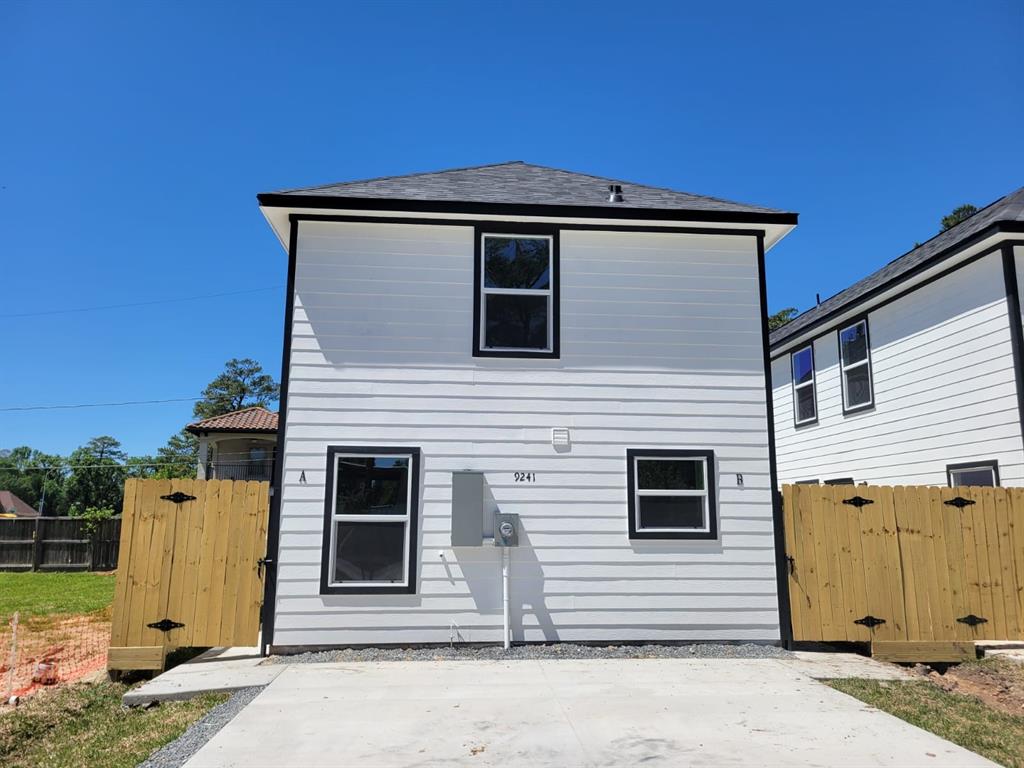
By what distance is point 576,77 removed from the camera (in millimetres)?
10766

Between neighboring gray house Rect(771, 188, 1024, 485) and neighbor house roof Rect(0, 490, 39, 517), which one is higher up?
neighboring gray house Rect(771, 188, 1024, 485)

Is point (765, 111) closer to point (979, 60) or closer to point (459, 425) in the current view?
point (979, 60)

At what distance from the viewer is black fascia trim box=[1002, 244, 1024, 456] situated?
306 inches

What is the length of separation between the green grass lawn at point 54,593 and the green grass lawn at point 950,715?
11.2 meters

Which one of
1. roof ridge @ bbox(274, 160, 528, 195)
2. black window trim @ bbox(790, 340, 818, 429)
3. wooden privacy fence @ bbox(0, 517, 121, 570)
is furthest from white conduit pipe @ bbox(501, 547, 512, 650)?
wooden privacy fence @ bbox(0, 517, 121, 570)

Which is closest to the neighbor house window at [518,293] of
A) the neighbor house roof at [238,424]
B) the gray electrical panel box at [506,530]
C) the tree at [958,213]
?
the gray electrical panel box at [506,530]

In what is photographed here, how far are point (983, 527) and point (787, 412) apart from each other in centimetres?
673

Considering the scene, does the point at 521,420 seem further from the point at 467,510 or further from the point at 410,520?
the point at 410,520

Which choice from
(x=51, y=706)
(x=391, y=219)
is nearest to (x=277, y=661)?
(x=51, y=706)

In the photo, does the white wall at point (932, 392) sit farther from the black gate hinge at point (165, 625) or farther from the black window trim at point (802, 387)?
the black gate hinge at point (165, 625)

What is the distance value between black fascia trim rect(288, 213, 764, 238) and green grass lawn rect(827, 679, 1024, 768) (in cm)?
484

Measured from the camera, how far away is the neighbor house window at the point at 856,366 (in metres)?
11.0

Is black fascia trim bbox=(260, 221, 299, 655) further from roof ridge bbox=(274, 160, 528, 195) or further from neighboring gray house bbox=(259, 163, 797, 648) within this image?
roof ridge bbox=(274, 160, 528, 195)

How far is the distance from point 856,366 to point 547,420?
6.89m
